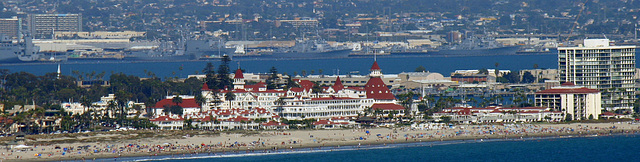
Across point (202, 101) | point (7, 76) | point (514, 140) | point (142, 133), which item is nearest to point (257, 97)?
point (202, 101)

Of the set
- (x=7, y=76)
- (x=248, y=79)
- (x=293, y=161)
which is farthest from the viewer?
(x=248, y=79)

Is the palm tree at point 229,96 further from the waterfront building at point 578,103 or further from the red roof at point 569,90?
the waterfront building at point 578,103

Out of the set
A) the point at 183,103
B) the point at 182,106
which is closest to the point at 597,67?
the point at 183,103

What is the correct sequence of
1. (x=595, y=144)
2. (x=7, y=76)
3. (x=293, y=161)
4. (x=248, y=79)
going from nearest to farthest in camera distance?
1. (x=293, y=161)
2. (x=595, y=144)
3. (x=7, y=76)
4. (x=248, y=79)

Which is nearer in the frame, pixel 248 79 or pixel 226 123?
pixel 226 123

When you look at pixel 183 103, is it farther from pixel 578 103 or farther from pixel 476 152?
pixel 578 103

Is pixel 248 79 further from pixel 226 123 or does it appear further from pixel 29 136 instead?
pixel 29 136
